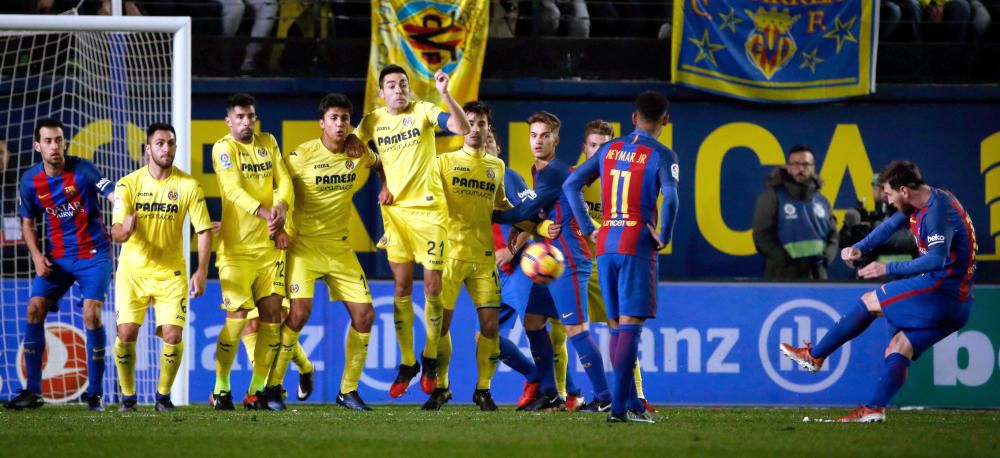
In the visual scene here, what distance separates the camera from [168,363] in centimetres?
997

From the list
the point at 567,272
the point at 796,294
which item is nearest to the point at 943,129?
the point at 796,294

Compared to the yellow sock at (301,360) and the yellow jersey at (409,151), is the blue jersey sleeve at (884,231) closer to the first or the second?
the yellow jersey at (409,151)

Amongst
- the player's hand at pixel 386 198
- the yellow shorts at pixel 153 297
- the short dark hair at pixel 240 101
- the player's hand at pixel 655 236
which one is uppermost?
the short dark hair at pixel 240 101

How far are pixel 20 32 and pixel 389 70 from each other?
3.08 meters

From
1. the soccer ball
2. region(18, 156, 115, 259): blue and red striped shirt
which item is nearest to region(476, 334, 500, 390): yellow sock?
the soccer ball

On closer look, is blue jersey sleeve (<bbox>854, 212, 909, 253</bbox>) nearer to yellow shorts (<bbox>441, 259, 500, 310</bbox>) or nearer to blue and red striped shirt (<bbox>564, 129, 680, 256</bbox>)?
blue and red striped shirt (<bbox>564, 129, 680, 256</bbox>)

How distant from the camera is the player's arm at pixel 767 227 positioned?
12.9 m

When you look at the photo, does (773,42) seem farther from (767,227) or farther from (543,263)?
(543,263)

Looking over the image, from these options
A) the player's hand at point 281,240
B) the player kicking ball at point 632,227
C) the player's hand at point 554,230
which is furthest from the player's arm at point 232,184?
the player kicking ball at point 632,227

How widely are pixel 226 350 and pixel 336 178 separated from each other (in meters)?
1.46

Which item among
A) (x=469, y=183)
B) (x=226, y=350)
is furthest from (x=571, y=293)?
(x=226, y=350)

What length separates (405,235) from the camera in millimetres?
10281

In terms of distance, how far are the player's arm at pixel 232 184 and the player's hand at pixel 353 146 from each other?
27.0 inches

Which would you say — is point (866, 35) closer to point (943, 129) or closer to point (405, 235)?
point (943, 129)
